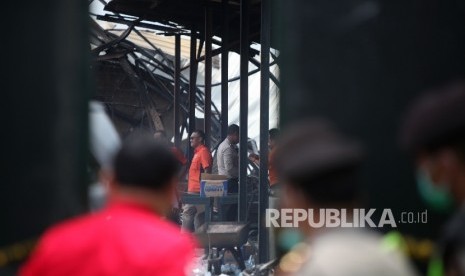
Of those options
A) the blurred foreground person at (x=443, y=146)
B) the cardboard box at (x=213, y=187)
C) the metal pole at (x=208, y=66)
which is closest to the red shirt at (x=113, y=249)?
the blurred foreground person at (x=443, y=146)

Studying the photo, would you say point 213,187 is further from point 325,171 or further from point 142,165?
point 325,171

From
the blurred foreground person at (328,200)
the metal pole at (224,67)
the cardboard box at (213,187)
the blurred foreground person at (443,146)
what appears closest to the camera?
the blurred foreground person at (328,200)

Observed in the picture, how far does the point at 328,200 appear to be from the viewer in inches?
95.6

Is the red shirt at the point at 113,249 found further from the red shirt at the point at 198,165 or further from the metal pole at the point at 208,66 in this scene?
the metal pole at the point at 208,66

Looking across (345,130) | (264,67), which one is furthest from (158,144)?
(264,67)

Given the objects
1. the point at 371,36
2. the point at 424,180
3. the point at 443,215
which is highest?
the point at 371,36

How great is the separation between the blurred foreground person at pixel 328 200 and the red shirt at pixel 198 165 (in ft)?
31.0

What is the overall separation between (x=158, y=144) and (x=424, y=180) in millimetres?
896

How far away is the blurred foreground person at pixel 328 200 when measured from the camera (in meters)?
2.32

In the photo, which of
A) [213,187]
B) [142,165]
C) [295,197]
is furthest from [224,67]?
[295,197]

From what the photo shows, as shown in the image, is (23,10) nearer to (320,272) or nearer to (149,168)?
(149,168)

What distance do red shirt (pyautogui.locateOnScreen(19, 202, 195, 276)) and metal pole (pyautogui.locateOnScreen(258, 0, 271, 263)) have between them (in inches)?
275

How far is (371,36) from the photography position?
15.8 ft

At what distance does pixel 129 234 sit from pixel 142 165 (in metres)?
0.23
